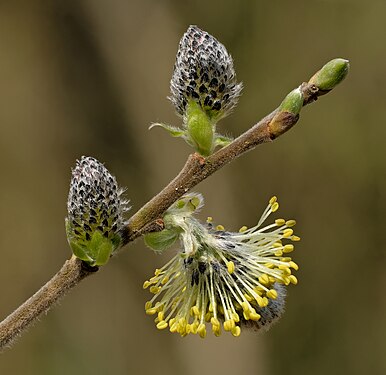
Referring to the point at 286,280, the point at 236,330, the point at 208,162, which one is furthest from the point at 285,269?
the point at 208,162

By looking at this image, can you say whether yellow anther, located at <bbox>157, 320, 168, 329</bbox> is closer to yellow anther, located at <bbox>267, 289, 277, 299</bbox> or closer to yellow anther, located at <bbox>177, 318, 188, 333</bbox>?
yellow anther, located at <bbox>177, 318, 188, 333</bbox>

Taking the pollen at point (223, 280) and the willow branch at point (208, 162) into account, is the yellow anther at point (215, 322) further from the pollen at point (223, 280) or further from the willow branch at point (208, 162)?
the willow branch at point (208, 162)

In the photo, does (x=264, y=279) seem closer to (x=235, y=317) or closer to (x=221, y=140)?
(x=235, y=317)

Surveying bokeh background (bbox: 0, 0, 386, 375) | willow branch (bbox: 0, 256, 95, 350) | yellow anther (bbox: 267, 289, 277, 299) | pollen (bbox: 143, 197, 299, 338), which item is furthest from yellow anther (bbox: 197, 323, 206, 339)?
bokeh background (bbox: 0, 0, 386, 375)

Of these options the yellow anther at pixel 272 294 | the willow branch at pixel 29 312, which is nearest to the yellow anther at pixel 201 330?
the yellow anther at pixel 272 294

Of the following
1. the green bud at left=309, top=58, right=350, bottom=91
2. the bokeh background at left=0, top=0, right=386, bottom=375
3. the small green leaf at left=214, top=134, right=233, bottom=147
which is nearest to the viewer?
the green bud at left=309, top=58, right=350, bottom=91

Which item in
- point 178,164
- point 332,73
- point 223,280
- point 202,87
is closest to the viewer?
point 332,73
